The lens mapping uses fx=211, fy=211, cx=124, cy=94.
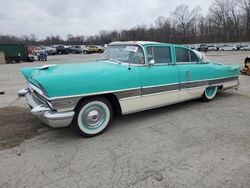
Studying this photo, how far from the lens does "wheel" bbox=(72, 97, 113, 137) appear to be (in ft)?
12.1

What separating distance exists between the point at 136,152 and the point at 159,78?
1828 mm

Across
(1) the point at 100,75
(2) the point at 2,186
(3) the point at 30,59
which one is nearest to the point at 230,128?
(1) the point at 100,75

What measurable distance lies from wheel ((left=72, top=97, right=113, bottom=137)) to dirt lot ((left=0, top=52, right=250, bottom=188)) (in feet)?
0.53

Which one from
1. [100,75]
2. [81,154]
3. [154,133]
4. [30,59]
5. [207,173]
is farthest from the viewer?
[30,59]

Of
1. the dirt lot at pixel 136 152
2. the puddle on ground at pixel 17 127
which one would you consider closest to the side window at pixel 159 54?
the dirt lot at pixel 136 152

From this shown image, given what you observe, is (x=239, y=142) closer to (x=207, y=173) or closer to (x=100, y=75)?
(x=207, y=173)

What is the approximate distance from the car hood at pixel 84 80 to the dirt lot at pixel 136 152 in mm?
902

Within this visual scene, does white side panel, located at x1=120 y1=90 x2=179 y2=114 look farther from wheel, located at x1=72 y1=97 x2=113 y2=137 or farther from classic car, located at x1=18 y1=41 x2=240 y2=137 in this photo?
wheel, located at x1=72 y1=97 x2=113 y2=137

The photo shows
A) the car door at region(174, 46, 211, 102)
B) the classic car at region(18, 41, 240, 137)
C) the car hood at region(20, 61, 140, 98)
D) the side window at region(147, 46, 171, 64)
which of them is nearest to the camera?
the car hood at region(20, 61, 140, 98)

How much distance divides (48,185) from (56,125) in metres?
1.12

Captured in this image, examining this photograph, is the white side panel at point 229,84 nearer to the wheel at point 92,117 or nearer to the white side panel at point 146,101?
the white side panel at point 146,101

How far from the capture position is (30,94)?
4.36 meters

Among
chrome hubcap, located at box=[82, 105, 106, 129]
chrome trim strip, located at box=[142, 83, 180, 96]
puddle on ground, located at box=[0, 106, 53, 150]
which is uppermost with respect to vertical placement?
chrome trim strip, located at box=[142, 83, 180, 96]

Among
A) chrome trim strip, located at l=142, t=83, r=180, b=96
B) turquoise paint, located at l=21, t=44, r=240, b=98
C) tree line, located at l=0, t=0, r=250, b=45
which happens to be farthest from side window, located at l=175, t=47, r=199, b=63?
tree line, located at l=0, t=0, r=250, b=45
